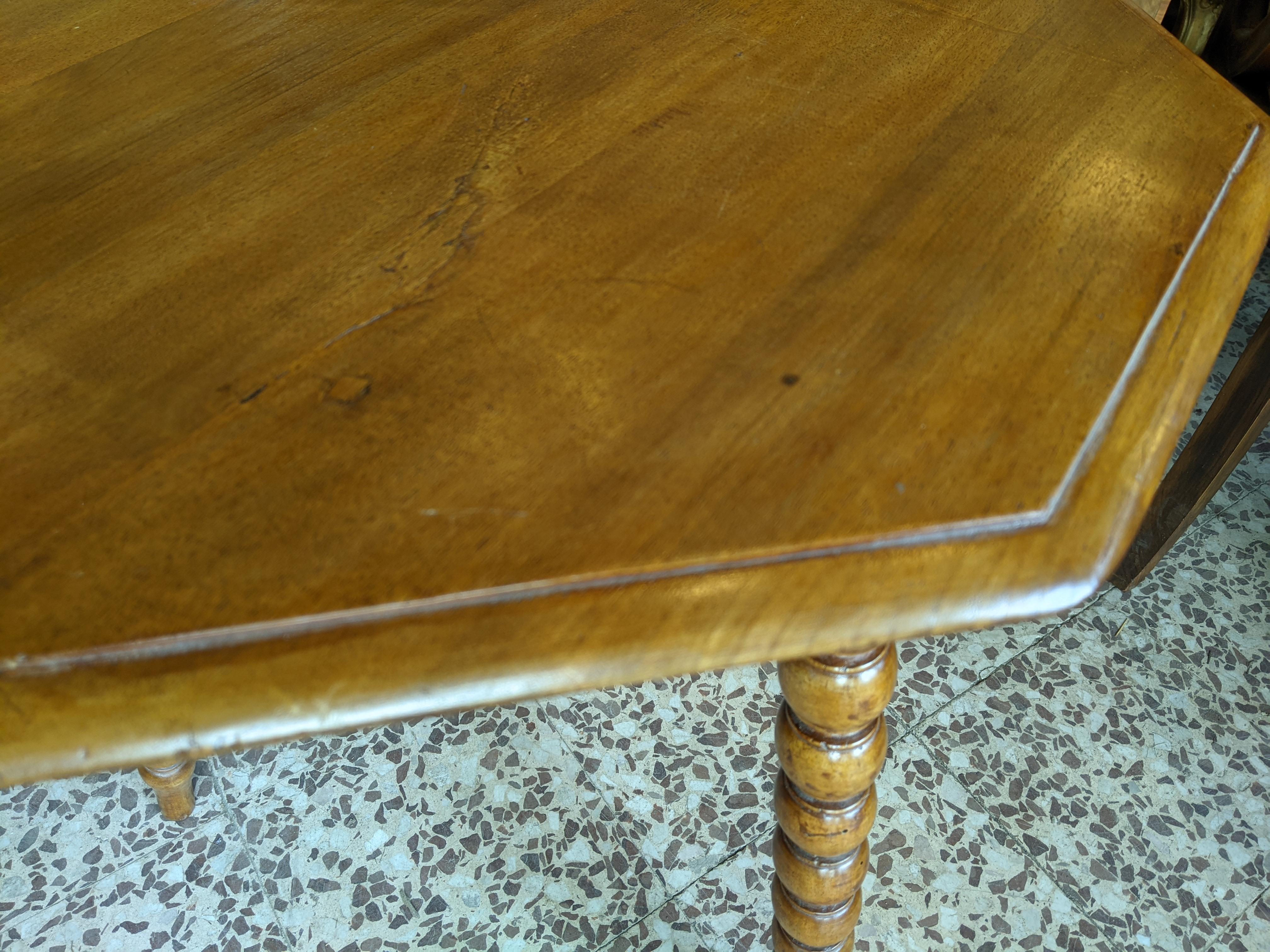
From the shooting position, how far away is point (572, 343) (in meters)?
0.48

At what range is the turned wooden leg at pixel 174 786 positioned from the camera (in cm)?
100

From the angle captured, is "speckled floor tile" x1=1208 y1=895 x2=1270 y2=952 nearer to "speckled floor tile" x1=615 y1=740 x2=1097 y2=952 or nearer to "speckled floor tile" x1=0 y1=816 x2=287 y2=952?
"speckled floor tile" x1=615 y1=740 x2=1097 y2=952

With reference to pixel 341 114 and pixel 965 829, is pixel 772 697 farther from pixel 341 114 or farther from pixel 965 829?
pixel 341 114

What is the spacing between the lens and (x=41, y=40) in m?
0.73

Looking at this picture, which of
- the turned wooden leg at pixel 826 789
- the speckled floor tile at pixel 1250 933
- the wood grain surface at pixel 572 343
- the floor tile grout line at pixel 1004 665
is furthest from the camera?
the floor tile grout line at pixel 1004 665

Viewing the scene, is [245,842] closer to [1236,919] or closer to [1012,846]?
[1012,846]

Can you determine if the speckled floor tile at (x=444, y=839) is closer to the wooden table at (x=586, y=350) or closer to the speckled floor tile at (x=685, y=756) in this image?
the speckled floor tile at (x=685, y=756)

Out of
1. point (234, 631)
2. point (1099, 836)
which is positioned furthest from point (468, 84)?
point (1099, 836)

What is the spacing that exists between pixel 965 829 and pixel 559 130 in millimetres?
786

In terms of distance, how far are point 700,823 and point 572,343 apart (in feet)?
2.29

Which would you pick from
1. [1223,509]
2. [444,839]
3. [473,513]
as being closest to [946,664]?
[1223,509]

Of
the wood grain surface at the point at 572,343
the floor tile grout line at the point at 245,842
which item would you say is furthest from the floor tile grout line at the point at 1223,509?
the floor tile grout line at the point at 245,842

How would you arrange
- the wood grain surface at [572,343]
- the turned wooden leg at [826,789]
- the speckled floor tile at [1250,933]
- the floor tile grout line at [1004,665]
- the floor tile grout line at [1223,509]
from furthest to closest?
1. the floor tile grout line at [1223,509]
2. the floor tile grout line at [1004,665]
3. the speckled floor tile at [1250,933]
4. the turned wooden leg at [826,789]
5. the wood grain surface at [572,343]

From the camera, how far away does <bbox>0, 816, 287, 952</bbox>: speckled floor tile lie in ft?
3.18
